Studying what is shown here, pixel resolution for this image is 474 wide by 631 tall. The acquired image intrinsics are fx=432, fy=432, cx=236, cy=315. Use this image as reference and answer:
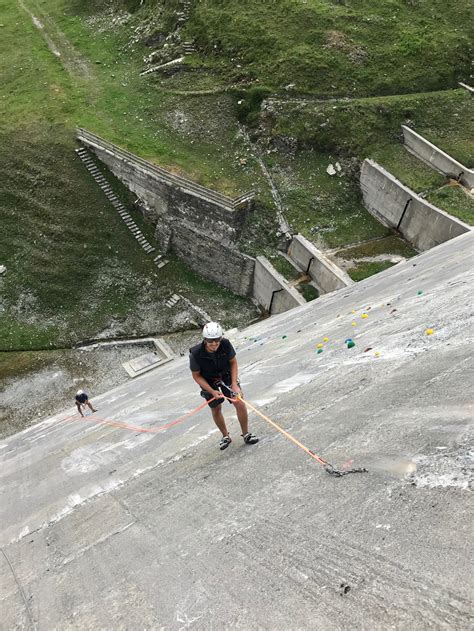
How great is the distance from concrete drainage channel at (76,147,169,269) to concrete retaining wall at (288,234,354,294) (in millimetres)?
8224

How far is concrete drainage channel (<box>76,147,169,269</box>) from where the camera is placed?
89.4 ft

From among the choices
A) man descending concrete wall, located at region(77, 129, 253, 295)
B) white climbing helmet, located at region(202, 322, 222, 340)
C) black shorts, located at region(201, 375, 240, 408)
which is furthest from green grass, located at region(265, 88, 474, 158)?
white climbing helmet, located at region(202, 322, 222, 340)

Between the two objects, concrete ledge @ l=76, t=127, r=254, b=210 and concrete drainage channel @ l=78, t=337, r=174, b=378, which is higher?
concrete ledge @ l=76, t=127, r=254, b=210

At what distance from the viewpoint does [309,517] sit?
5113 mm

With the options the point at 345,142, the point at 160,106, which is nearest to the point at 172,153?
the point at 160,106

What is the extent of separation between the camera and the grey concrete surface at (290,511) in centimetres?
404

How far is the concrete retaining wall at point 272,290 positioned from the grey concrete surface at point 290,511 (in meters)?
12.2

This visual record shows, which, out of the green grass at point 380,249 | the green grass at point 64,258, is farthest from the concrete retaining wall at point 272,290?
the green grass at point 380,249

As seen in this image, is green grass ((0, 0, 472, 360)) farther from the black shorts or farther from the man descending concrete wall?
the black shorts

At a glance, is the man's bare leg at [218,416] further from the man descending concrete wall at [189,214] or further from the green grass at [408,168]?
the green grass at [408,168]

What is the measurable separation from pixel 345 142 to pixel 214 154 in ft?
27.3

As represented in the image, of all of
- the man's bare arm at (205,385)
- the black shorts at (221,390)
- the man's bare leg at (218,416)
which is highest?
the man's bare arm at (205,385)

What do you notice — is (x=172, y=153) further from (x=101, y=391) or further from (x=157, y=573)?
(x=157, y=573)

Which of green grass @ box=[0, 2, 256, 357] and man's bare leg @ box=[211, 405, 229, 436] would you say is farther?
green grass @ box=[0, 2, 256, 357]
